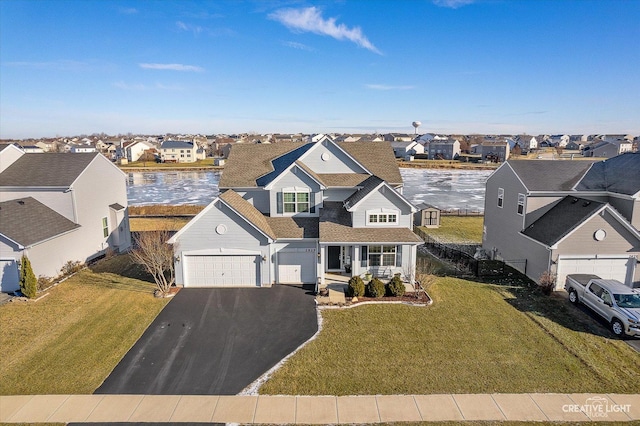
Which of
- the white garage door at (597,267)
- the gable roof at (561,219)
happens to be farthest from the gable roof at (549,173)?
the white garage door at (597,267)

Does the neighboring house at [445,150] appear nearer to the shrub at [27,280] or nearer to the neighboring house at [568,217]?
the neighboring house at [568,217]

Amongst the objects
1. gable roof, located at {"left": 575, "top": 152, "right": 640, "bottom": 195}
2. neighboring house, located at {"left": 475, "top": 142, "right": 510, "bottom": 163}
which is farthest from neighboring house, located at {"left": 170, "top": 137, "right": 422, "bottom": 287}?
neighboring house, located at {"left": 475, "top": 142, "right": 510, "bottom": 163}

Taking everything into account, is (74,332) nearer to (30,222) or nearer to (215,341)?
(215,341)

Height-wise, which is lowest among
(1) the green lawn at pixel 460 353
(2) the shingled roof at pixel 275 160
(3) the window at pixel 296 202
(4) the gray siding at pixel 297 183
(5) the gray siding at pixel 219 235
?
(1) the green lawn at pixel 460 353

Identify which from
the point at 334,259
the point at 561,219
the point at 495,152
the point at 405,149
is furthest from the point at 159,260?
the point at 405,149

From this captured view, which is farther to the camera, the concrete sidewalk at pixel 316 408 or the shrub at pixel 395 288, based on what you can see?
the shrub at pixel 395 288

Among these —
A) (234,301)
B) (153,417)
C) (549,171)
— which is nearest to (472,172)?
(549,171)

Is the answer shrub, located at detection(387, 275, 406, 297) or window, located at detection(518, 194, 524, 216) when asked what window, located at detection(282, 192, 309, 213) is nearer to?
shrub, located at detection(387, 275, 406, 297)
